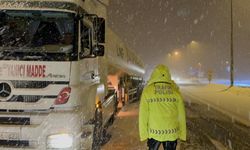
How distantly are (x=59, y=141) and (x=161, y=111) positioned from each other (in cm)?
211

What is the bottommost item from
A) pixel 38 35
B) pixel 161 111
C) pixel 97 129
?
pixel 97 129

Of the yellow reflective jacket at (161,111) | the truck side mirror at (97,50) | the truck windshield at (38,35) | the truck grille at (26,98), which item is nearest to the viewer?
the yellow reflective jacket at (161,111)

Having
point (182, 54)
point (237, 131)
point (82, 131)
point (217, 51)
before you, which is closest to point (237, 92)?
point (237, 131)

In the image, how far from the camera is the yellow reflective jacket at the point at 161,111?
5.43 m

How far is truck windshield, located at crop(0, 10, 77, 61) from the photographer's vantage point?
23.2 ft

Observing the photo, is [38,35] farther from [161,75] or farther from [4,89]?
[161,75]

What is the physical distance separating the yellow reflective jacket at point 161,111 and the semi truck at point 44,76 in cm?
174

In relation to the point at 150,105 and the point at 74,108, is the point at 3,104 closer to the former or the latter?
the point at 74,108

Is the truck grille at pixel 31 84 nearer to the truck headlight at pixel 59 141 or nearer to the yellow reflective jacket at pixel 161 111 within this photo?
the truck headlight at pixel 59 141

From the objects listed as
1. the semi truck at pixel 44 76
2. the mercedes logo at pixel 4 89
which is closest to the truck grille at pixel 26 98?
the semi truck at pixel 44 76

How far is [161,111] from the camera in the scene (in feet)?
17.8

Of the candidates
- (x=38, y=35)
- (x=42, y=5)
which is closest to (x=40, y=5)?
(x=42, y=5)

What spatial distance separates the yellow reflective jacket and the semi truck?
5.71 ft

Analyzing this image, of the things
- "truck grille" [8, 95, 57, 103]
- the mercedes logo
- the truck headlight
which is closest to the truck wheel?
the truck headlight
